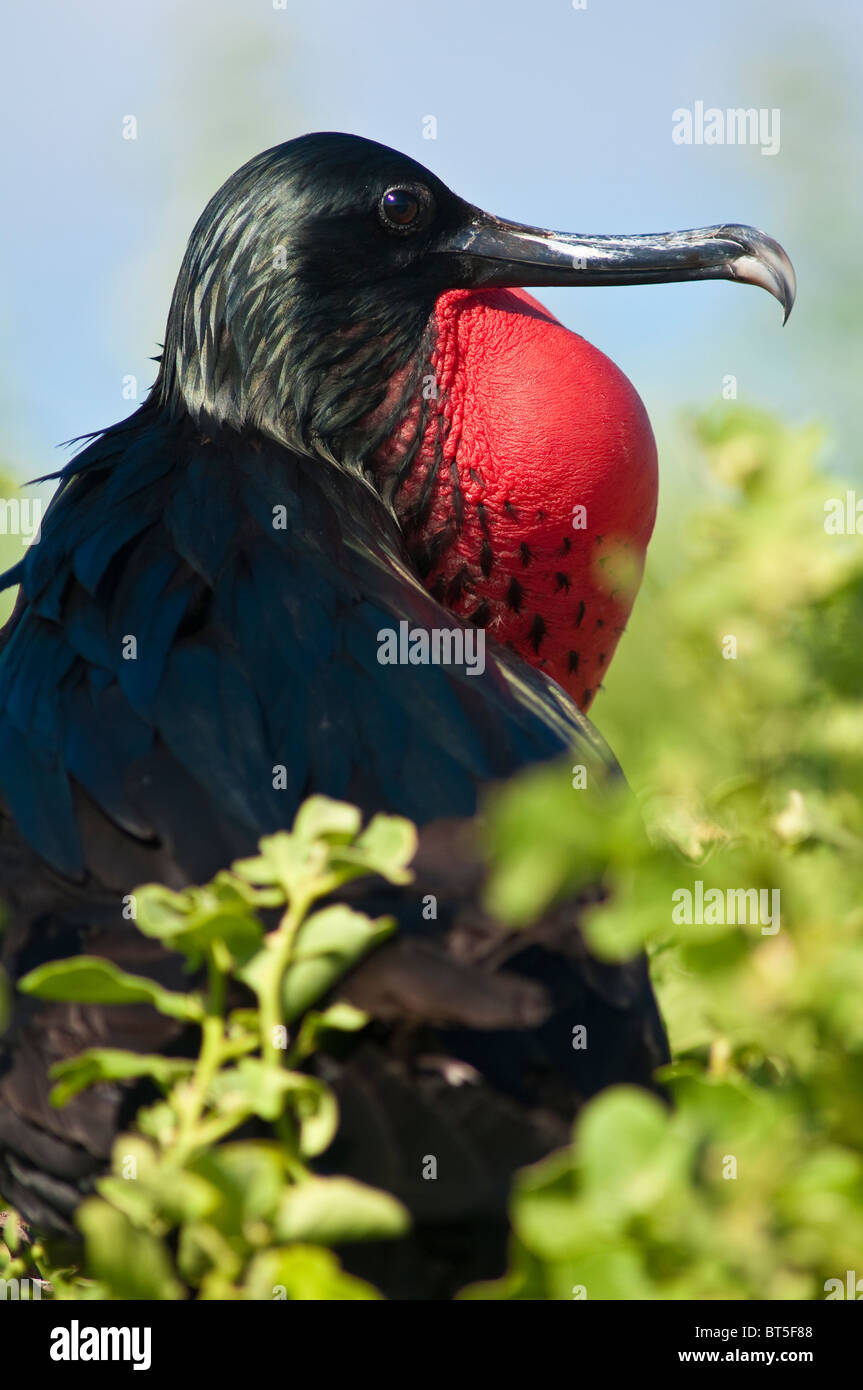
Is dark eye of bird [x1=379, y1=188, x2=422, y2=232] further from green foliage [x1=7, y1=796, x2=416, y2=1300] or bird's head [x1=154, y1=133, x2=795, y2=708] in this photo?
green foliage [x1=7, y1=796, x2=416, y2=1300]

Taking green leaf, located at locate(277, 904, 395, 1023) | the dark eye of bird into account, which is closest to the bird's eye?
the dark eye of bird

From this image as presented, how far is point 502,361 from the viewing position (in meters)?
2.51

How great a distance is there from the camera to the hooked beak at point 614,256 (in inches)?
102

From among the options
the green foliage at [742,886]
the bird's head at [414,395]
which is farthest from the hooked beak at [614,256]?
the green foliage at [742,886]

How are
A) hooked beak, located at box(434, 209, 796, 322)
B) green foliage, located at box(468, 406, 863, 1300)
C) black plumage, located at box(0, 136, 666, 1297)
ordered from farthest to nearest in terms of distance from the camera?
hooked beak, located at box(434, 209, 796, 322) < black plumage, located at box(0, 136, 666, 1297) < green foliage, located at box(468, 406, 863, 1300)

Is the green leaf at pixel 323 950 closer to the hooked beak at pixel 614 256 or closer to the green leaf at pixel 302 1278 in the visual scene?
the green leaf at pixel 302 1278

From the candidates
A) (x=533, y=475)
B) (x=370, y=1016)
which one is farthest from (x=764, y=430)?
(x=533, y=475)

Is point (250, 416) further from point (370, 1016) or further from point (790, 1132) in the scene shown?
point (790, 1132)

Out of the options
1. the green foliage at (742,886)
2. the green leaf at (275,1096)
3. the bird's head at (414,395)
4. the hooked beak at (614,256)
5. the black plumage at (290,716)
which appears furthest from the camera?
the hooked beak at (614,256)

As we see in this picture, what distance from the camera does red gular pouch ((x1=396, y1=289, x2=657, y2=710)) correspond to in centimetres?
241

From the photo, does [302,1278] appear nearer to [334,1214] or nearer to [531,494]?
[334,1214]

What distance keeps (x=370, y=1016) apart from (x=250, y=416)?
1302 millimetres

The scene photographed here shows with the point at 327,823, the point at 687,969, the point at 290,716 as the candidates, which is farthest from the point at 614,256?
the point at 687,969

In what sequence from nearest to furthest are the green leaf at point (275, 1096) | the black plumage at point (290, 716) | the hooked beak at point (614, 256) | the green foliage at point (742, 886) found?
the green foliage at point (742, 886) < the green leaf at point (275, 1096) < the black plumage at point (290, 716) < the hooked beak at point (614, 256)
